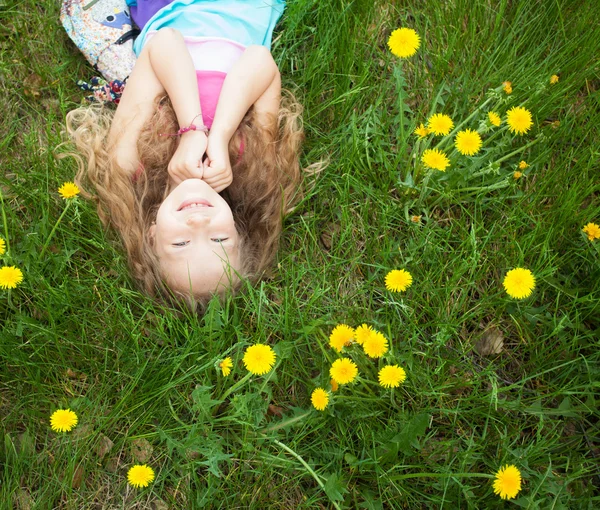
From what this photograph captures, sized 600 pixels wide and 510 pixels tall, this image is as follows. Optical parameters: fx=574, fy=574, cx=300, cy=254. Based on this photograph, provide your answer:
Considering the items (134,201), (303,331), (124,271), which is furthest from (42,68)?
(303,331)

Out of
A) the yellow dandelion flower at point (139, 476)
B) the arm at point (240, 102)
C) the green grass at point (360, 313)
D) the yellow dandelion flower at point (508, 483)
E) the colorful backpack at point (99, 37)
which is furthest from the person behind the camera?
the colorful backpack at point (99, 37)

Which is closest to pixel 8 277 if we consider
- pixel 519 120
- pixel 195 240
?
pixel 195 240

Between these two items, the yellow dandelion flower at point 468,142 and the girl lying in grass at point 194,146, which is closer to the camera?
the yellow dandelion flower at point 468,142

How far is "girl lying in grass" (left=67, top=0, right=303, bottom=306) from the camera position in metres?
2.24

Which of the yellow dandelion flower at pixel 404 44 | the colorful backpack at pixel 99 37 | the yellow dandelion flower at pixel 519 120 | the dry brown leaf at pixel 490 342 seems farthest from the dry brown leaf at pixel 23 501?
the yellow dandelion flower at pixel 519 120

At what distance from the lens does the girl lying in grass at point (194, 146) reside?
88.0 inches

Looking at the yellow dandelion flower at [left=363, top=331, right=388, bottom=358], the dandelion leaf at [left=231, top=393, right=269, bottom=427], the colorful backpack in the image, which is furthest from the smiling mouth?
the colorful backpack

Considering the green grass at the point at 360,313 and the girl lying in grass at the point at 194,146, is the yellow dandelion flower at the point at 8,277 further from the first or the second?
the girl lying in grass at the point at 194,146

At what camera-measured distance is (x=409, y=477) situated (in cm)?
184

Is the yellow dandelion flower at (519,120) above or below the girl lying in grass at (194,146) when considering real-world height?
above

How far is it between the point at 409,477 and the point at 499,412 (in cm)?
44

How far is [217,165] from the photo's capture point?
7.51 feet

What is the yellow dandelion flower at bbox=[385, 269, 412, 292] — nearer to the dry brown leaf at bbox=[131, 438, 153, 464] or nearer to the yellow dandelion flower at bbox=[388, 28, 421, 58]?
the yellow dandelion flower at bbox=[388, 28, 421, 58]

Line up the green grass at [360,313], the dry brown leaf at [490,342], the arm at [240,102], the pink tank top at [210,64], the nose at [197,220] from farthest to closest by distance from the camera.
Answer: the pink tank top at [210,64] < the arm at [240,102] < the dry brown leaf at [490,342] < the nose at [197,220] < the green grass at [360,313]
